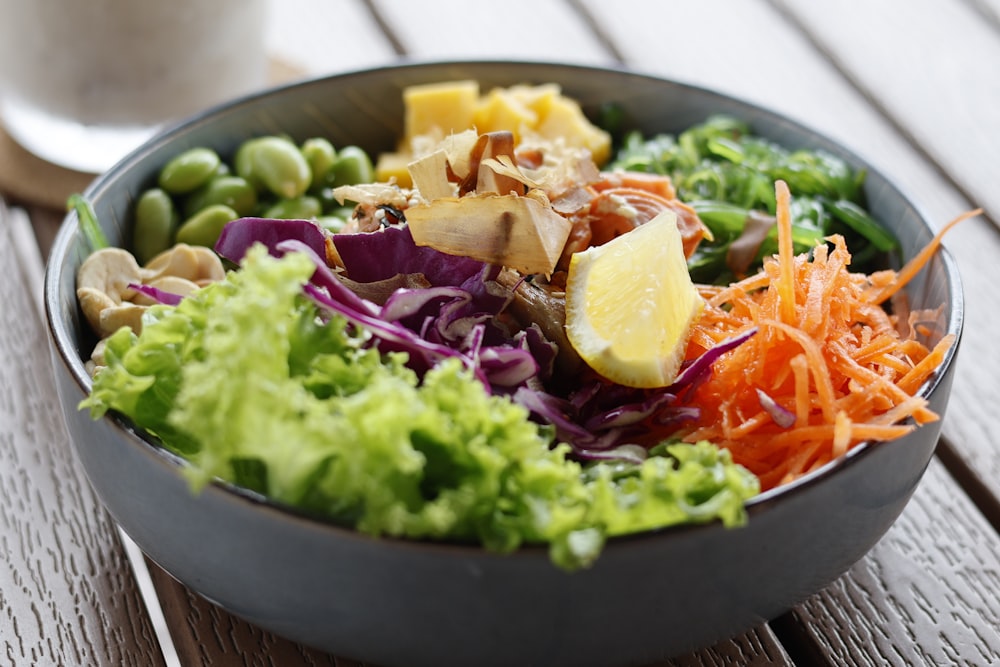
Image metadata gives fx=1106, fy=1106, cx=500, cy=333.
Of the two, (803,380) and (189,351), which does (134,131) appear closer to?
(189,351)

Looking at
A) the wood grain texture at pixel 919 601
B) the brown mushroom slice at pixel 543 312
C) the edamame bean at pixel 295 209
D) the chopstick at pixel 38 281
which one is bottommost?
the chopstick at pixel 38 281

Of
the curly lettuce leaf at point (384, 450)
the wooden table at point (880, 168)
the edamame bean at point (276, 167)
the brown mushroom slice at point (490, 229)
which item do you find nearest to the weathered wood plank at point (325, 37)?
the wooden table at point (880, 168)

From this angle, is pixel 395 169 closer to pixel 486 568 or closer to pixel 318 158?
pixel 318 158

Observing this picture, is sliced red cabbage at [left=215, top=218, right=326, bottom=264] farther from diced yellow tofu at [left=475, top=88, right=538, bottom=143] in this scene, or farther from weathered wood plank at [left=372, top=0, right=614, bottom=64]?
weathered wood plank at [left=372, top=0, right=614, bottom=64]

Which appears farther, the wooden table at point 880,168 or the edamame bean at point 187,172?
the edamame bean at point 187,172

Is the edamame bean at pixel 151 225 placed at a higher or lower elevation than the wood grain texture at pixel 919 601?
lower

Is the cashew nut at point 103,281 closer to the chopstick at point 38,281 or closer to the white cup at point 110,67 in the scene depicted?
the chopstick at point 38,281

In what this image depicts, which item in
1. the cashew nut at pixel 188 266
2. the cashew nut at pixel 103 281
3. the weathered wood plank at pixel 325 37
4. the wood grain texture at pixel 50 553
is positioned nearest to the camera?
the wood grain texture at pixel 50 553
